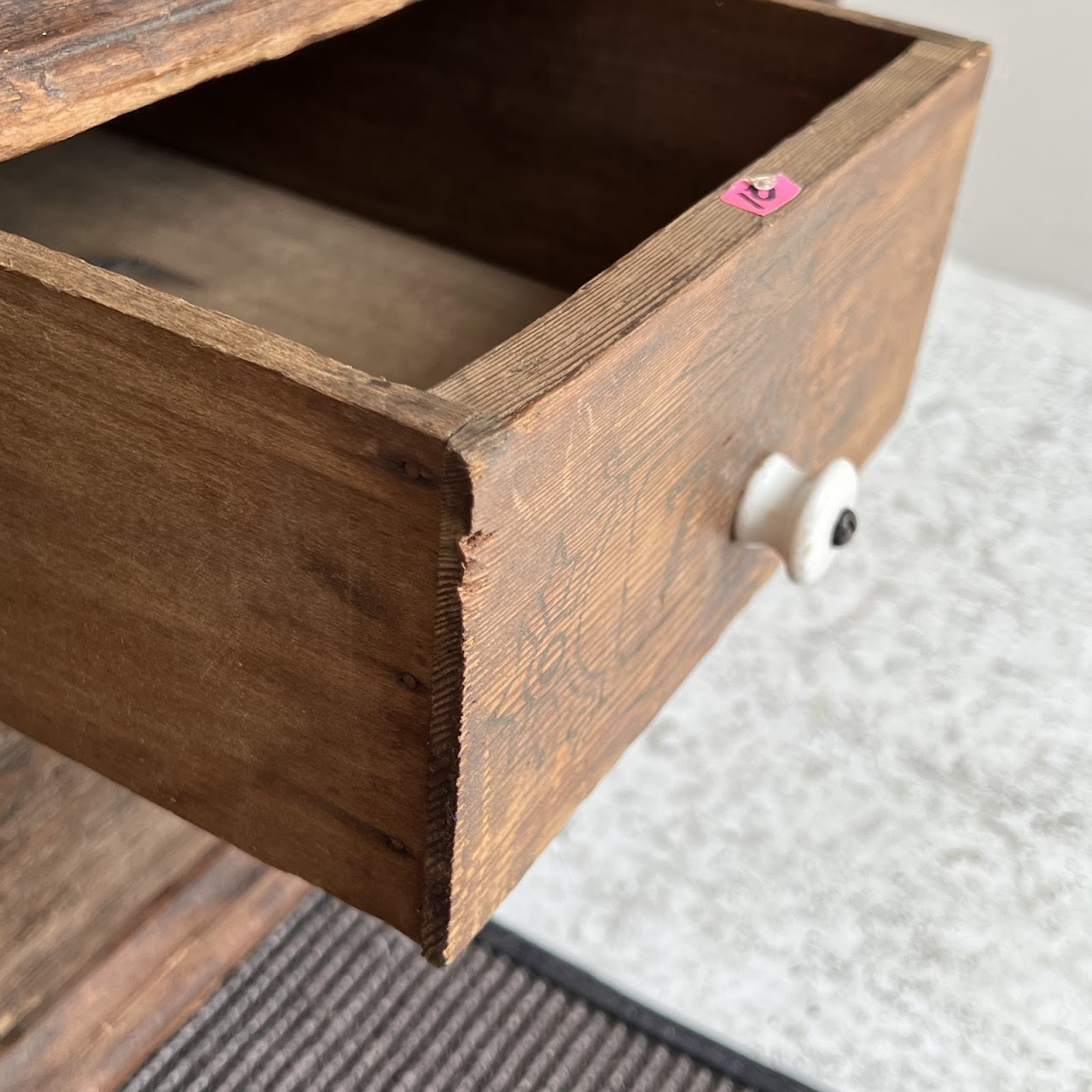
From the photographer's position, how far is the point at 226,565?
1.40 feet

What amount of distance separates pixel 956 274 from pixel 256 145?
94 cm

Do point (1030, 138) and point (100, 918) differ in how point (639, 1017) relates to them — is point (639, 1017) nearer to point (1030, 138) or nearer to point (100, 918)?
point (100, 918)

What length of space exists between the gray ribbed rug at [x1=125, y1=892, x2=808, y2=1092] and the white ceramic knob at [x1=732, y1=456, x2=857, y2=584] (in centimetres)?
32

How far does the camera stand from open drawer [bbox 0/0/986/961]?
391 mm

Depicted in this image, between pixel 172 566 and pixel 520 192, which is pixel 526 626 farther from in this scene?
pixel 520 192

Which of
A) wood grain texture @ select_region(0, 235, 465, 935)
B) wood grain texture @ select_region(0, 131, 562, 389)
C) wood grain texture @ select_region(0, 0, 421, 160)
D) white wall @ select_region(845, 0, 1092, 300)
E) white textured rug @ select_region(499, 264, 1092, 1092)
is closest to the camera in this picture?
wood grain texture @ select_region(0, 235, 465, 935)

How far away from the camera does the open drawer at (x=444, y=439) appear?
1.28ft

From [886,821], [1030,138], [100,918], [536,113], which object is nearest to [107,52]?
[536,113]

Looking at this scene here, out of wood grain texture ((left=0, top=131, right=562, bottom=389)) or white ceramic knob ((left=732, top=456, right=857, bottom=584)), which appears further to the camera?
wood grain texture ((left=0, top=131, right=562, bottom=389))

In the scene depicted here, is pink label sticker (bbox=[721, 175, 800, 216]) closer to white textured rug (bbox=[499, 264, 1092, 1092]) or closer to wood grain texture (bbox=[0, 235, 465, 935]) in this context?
wood grain texture (bbox=[0, 235, 465, 935])

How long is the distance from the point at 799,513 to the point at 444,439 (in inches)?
9.4

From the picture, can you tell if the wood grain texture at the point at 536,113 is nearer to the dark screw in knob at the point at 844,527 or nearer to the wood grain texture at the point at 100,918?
the dark screw in knob at the point at 844,527

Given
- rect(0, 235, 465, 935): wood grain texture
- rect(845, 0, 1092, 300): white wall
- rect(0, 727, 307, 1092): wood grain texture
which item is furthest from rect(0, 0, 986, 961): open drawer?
rect(845, 0, 1092, 300): white wall

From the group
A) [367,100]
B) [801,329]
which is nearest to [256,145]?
[367,100]
